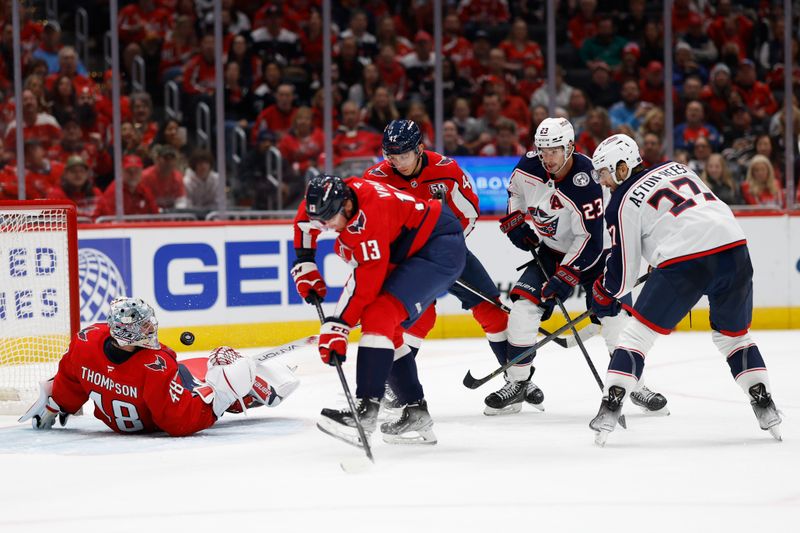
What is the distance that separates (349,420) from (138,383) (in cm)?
81

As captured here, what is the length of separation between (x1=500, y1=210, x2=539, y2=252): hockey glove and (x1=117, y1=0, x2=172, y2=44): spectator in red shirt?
3.96 metres

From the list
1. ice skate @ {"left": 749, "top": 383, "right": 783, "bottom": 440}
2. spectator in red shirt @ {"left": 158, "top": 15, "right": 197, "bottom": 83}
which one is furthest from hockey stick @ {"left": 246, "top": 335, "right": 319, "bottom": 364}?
spectator in red shirt @ {"left": 158, "top": 15, "right": 197, "bottom": 83}

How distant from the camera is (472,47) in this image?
9297 millimetres

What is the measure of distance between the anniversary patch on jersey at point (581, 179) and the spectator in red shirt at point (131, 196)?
3.46 meters

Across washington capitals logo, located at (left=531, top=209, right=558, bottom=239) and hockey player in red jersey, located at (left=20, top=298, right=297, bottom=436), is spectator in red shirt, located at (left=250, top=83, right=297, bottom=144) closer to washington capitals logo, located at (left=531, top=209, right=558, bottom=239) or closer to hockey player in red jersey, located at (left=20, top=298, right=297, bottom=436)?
washington capitals logo, located at (left=531, top=209, right=558, bottom=239)

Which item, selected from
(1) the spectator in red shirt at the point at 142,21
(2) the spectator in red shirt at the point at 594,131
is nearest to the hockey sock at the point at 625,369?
(2) the spectator in red shirt at the point at 594,131

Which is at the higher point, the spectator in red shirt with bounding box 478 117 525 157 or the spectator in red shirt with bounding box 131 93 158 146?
the spectator in red shirt with bounding box 131 93 158 146

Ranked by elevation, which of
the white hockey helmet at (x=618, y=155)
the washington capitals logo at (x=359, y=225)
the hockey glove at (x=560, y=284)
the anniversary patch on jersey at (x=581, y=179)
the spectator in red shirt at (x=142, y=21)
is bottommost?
the hockey glove at (x=560, y=284)

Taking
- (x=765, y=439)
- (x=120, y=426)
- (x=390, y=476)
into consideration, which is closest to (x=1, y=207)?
(x=120, y=426)

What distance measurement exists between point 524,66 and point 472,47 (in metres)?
0.51

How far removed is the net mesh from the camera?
17.0ft

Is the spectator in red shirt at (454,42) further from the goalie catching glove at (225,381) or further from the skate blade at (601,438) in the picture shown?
the skate blade at (601,438)

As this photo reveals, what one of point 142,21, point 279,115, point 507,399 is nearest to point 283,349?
point 507,399

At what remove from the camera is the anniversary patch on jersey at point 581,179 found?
4906 millimetres
